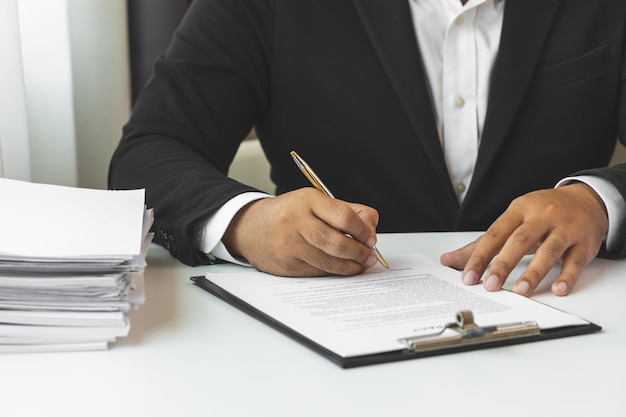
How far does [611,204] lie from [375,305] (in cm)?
47

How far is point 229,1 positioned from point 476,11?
47 centimetres

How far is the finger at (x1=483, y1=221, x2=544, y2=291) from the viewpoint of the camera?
100cm

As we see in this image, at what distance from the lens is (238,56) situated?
1.62m

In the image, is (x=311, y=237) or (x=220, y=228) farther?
(x=220, y=228)

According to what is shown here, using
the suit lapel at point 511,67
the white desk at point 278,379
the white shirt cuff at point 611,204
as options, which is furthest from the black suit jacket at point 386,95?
the white desk at point 278,379

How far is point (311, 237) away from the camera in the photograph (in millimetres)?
1028

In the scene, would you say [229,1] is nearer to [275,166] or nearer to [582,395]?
[275,166]

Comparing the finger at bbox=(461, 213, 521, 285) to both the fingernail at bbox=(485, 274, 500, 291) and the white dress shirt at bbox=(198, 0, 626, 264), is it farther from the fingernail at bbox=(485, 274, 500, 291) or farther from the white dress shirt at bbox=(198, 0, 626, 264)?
the white dress shirt at bbox=(198, 0, 626, 264)

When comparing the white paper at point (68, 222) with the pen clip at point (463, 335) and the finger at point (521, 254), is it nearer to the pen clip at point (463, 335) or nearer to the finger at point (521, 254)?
the pen clip at point (463, 335)

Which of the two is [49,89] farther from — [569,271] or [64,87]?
[569,271]

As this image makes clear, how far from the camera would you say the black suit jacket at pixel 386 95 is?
1587 mm

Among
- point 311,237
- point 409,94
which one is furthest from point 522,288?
point 409,94

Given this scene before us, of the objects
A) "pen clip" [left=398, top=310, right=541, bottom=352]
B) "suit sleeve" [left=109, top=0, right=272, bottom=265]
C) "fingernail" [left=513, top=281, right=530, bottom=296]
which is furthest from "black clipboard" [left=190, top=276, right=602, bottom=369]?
"suit sleeve" [left=109, top=0, right=272, bottom=265]

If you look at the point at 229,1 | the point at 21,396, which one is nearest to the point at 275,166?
the point at 229,1
